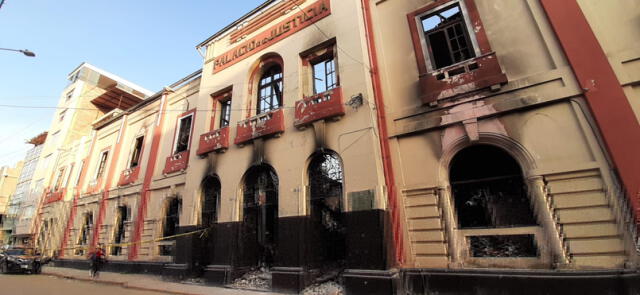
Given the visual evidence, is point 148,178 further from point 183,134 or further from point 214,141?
point 214,141

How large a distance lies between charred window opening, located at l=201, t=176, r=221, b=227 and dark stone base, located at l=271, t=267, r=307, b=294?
388cm

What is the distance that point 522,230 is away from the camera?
5770 millimetres

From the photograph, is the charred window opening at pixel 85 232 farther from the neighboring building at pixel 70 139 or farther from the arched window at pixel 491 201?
the arched window at pixel 491 201

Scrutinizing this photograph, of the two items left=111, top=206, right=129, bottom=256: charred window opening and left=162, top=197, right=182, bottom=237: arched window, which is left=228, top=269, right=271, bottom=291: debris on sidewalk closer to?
left=162, top=197, right=182, bottom=237: arched window

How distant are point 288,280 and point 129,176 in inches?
485

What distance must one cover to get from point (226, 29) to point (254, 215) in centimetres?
855

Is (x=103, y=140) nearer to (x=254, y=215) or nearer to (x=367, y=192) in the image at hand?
(x=254, y=215)

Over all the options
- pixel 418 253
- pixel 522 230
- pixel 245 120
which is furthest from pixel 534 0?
pixel 245 120

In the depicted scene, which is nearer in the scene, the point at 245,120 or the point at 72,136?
the point at 245,120

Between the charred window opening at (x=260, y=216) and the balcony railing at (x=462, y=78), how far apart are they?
5324 millimetres

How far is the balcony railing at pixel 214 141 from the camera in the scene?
10509mm

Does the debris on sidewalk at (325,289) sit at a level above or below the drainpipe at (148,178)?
below

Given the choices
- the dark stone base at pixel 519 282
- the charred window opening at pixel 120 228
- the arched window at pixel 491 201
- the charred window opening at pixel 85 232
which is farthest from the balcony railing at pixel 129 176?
the arched window at pixel 491 201

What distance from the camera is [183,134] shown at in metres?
13.7
